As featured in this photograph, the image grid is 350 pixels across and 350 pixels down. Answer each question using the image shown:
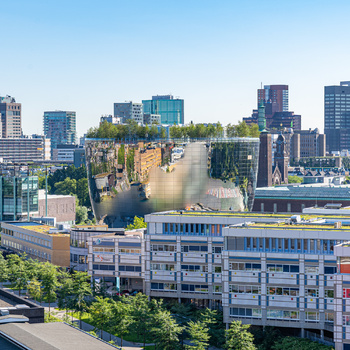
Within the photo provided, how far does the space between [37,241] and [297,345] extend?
254 ft

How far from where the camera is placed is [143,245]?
404 feet

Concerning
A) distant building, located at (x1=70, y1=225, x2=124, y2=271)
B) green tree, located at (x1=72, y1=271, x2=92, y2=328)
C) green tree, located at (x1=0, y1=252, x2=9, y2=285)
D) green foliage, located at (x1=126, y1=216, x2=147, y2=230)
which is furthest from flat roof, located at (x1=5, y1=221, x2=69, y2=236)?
green tree, located at (x1=72, y1=271, x2=92, y2=328)

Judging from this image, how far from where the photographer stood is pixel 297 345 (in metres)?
90.6

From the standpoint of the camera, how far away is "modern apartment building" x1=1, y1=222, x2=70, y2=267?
14912 centimetres

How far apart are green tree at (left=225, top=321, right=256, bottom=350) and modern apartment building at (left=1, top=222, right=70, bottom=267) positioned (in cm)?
6189

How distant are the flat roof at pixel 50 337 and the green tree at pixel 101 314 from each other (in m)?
21.4

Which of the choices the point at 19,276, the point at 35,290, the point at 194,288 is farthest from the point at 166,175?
the point at 194,288

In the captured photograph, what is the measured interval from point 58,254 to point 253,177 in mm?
57503

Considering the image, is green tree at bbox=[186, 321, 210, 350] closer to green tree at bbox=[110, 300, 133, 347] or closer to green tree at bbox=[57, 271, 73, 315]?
green tree at bbox=[110, 300, 133, 347]

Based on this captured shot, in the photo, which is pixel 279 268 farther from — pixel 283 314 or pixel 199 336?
pixel 199 336

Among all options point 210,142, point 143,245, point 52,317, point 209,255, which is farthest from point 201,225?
point 210,142

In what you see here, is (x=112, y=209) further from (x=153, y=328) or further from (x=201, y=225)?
(x=153, y=328)


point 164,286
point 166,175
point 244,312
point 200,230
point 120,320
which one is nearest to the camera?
point 244,312

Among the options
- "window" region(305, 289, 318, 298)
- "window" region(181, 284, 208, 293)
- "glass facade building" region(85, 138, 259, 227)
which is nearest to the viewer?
"window" region(305, 289, 318, 298)
